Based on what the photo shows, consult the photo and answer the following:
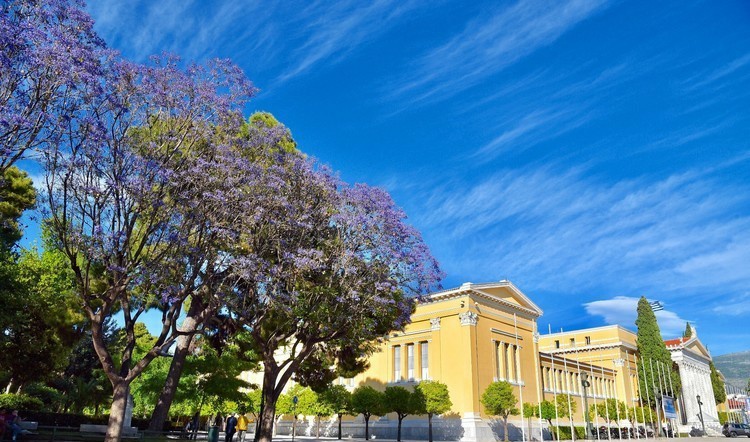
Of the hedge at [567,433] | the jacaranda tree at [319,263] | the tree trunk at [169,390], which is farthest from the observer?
the hedge at [567,433]

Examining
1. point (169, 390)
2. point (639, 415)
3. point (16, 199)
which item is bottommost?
point (169, 390)

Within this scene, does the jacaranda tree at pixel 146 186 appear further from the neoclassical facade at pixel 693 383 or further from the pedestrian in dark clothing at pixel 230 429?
the neoclassical facade at pixel 693 383

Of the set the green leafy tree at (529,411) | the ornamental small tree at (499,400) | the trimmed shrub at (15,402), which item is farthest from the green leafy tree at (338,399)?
the trimmed shrub at (15,402)

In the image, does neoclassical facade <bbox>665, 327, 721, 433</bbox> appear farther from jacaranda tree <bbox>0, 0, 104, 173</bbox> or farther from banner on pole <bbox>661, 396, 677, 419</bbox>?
jacaranda tree <bbox>0, 0, 104, 173</bbox>

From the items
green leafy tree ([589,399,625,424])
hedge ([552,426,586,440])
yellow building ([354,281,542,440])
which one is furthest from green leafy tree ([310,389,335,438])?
green leafy tree ([589,399,625,424])

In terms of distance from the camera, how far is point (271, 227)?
20.2 m

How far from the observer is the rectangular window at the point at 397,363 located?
44906 mm

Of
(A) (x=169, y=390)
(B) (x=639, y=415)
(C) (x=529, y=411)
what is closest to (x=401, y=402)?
(C) (x=529, y=411)

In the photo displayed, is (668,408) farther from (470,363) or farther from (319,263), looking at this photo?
(319,263)

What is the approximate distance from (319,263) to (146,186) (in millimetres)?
6823

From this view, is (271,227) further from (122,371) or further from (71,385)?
(71,385)

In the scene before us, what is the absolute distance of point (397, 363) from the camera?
149 feet

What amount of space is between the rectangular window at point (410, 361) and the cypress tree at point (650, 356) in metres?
35.9

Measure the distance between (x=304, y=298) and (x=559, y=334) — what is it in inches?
2414
